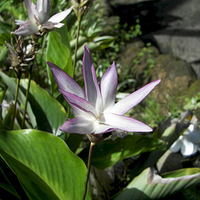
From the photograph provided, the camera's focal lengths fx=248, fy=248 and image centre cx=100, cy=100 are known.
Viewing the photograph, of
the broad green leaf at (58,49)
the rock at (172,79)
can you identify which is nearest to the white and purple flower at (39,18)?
the broad green leaf at (58,49)

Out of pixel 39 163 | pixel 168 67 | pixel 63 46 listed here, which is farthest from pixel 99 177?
pixel 168 67

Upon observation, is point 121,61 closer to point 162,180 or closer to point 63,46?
point 63,46

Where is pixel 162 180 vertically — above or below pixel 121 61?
above

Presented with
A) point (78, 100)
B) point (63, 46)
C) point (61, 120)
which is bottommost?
point (61, 120)

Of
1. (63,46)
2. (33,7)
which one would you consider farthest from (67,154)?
(63,46)

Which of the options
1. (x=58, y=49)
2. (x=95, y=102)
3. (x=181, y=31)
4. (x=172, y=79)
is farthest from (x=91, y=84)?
(x=181, y=31)

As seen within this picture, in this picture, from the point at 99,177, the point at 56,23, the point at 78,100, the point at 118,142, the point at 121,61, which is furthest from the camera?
the point at 121,61

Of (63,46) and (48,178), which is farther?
(63,46)

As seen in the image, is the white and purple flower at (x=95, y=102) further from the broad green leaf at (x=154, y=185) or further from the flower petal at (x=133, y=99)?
the broad green leaf at (x=154, y=185)

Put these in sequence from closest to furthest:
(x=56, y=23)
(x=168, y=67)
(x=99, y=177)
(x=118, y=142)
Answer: (x=56, y=23)
(x=118, y=142)
(x=99, y=177)
(x=168, y=67)
